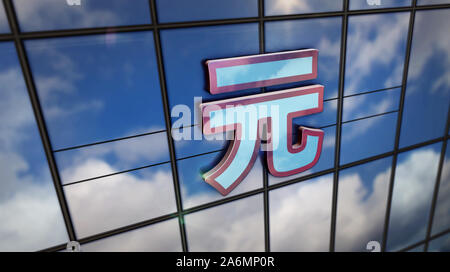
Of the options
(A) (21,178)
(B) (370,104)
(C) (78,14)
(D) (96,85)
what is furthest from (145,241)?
(B) (370,104)

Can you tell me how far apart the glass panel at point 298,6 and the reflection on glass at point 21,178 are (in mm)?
2107

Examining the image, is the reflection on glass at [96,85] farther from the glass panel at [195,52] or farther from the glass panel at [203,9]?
the glass panel at [203,9]

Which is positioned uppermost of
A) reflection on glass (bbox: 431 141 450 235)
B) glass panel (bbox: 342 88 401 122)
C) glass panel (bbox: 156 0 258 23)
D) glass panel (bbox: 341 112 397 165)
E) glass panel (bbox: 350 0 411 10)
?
glass panel (bbox: 350 0 411 10)

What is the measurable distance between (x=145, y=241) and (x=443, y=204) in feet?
15.2

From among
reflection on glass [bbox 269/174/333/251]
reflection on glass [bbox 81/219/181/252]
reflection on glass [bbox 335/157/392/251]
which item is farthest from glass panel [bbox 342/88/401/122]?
reflection on glass [bbox 81/219/181/252]

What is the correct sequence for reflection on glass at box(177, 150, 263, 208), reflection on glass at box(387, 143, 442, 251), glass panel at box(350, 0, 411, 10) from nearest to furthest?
reflection on glass at box(177, 150, 263, 208) < glass panel at box(350, 0, 411, 10) < reflection on glass at box(387, 143, 442, 251)

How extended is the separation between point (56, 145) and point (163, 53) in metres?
1.15

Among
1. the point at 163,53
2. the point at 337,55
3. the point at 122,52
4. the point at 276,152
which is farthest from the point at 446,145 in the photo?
the point at 122,52

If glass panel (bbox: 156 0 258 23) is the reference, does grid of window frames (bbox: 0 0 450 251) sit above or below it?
below

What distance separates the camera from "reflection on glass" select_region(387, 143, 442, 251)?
381cm

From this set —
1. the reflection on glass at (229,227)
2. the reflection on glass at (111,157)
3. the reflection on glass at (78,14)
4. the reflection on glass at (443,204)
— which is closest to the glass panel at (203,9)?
the reflection on glass at (78,14)

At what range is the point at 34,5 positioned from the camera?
188 cm

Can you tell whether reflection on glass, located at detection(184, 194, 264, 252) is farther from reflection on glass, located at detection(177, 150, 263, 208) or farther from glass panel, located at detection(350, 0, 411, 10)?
glass panel, located at detection(350, 0, 411, 10)

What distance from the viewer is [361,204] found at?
3.72 metres
